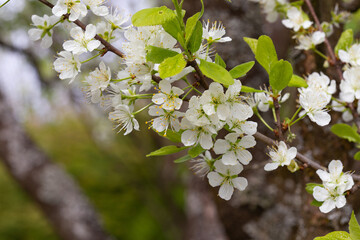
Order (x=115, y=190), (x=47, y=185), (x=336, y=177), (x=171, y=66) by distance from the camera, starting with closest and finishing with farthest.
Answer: (x=171, y=66) < (x=336, y=177) < (x=47, y=185) < (x=115, y=190)

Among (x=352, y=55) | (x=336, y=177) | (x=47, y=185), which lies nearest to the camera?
(x=336, y=177)

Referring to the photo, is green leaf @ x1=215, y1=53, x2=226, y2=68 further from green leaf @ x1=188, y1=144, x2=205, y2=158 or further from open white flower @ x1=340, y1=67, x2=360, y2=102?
open white flower @ x1=340, y1=67, x2=360, y2=102

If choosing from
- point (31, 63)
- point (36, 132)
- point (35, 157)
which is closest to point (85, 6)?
point (35, 157)

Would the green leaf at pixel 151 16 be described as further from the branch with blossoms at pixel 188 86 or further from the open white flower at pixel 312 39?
the open white flower at pixel 312 39

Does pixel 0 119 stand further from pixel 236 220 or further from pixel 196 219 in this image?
pixel 236 220

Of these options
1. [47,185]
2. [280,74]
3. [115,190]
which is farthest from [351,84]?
[115,190]

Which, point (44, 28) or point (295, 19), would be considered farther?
point (295, 19)

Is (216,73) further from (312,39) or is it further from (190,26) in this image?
(312,39)
